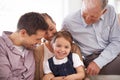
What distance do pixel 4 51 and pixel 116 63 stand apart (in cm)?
93

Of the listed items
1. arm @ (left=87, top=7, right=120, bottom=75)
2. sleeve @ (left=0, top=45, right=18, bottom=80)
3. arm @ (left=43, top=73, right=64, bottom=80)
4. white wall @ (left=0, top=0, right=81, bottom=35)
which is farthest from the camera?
white wall @ (left=0, top=0, right=81, bottom=35)

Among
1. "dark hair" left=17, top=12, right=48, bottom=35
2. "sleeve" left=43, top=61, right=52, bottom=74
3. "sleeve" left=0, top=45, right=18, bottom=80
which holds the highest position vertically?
"dark hair" left=17, top=12, right=48, bottom=35

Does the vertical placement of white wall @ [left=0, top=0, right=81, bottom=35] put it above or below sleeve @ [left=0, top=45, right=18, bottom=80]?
above

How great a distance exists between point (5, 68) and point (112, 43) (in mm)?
941

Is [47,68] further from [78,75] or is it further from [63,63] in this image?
[78,75]

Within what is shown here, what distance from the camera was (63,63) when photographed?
1811mm

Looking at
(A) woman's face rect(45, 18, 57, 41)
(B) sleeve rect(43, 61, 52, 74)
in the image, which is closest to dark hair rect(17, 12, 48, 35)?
(A) woman's face rect(45, 18, 57, 41)

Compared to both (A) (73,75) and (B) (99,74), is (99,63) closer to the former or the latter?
(B) (99,74)

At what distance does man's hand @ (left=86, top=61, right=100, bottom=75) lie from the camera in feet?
6.33

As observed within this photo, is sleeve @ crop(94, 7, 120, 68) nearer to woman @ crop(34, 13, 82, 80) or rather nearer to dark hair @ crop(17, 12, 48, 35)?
woman @ crop(34, 13, 82, 80)

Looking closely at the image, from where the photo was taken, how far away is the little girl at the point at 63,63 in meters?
1.79

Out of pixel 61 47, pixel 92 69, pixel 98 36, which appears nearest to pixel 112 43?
pixel 98 36

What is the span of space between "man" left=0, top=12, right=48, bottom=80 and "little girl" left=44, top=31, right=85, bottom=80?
0.16 meters

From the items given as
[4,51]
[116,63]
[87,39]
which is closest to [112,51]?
[116,63]
